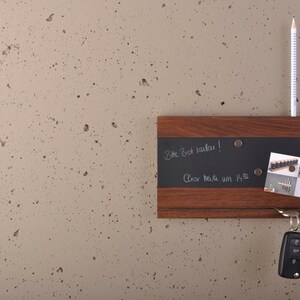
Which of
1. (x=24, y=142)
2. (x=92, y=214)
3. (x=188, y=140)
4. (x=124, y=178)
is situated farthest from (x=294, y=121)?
(x=24, y=142)

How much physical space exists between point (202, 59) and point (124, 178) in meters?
0.34

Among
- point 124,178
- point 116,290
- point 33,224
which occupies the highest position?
point 124,178

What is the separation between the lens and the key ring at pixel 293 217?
1.09 metres

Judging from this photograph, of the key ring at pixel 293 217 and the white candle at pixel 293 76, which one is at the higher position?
the white candle at pixel 293 76

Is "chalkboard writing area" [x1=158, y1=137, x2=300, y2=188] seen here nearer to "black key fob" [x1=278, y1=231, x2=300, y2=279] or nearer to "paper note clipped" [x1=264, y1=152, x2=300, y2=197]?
"paper note clipped" [x1=264, y1=152, x2=300, y2=197]

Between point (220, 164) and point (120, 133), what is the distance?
0.25m

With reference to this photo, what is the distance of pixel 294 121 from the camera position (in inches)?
43.4

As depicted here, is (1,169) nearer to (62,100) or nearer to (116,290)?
(62,100)

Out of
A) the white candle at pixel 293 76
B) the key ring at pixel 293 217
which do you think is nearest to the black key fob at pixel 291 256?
the key ring at pixel 293 217

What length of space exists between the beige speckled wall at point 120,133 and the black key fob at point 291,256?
0.21 feet

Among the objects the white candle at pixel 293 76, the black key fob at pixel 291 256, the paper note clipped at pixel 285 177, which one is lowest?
the black key fob at pixel 291 256

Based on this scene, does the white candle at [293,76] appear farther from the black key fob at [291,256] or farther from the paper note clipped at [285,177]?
the black key fob at [291,256]

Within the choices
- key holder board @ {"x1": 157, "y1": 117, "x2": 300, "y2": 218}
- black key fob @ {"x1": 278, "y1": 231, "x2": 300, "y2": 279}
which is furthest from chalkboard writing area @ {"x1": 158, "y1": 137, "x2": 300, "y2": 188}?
black key fob @ {"x1": 278, "y1": 231, "x2": 300, "y2": 279}

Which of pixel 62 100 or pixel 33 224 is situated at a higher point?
pixel 62 100
